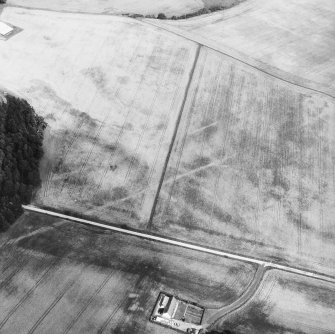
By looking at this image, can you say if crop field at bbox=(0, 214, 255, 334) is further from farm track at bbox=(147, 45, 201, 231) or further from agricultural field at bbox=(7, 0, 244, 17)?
agricultural field at bbox=(7, 0, 244, 17)

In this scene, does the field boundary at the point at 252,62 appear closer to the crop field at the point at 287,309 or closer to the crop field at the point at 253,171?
the crop field at the point at 253,171

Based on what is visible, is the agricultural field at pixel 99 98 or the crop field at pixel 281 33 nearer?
the agricultural field at pixel 99 98

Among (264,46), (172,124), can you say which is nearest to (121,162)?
(172,124)

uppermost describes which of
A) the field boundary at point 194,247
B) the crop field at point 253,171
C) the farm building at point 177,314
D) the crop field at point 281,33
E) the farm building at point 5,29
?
the crop field at point 281,33

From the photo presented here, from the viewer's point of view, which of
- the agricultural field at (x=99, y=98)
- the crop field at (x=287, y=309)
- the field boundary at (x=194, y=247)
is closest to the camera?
the crop field at (x=287, y=309)

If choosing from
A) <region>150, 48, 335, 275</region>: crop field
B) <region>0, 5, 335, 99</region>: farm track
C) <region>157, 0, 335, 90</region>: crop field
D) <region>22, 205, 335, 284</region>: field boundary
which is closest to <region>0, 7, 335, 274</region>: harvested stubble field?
<region>150, 48, 335, 275</region>: crop field

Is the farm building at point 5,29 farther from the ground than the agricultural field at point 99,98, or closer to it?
farther from the ground

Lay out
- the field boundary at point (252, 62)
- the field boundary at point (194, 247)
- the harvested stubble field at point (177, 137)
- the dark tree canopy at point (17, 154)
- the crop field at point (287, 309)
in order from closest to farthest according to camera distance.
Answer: the crop field at point (287, 309) < the field boundary at point (194, 247) < the dark tree canopy at point (17, 154) < the harvested stubble field at point (177, 137) < the field boundary at point (252, 62)

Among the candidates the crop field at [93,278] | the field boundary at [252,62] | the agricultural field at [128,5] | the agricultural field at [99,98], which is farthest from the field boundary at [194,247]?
the agricultural field at [128,5]
